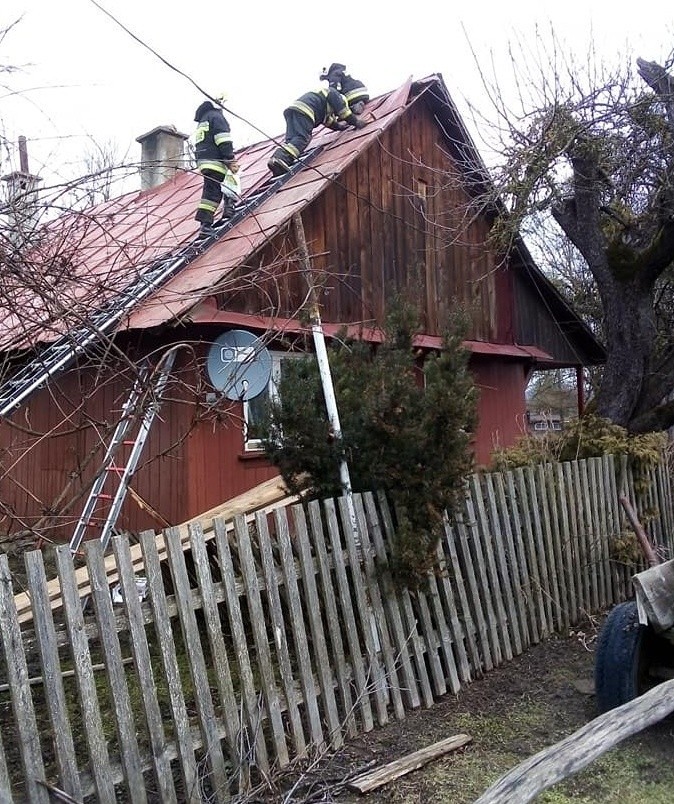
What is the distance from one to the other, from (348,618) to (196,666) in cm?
109

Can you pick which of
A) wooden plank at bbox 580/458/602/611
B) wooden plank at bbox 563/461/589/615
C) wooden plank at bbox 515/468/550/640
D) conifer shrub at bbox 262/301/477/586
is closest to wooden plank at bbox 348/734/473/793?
conifer shrub at bbox 262/301/477/586

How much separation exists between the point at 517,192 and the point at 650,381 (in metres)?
2.81

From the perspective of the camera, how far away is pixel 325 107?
10203 millimetres

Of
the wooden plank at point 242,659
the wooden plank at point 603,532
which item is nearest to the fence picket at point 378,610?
the wooden plank at point 242,659

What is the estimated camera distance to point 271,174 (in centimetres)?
998

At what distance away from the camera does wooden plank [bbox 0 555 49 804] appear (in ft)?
9.22

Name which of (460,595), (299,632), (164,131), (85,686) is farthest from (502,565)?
(164,131)

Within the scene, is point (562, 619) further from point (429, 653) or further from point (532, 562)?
point (429, 653)

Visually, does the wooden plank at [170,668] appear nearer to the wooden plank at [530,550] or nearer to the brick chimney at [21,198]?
the brick chimney at [21,198]

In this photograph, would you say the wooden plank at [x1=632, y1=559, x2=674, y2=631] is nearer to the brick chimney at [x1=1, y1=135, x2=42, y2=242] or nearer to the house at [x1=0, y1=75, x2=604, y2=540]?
the house at [x1=0, y1=75, x2=604, y2=540]

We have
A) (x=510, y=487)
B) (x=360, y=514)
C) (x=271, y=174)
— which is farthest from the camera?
(x=271, y=174)

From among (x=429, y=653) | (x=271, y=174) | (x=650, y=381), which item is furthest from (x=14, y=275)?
(x=650, y=381)

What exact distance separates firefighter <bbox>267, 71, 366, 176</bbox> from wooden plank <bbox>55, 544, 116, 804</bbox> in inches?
287

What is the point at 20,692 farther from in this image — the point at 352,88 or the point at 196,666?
the point at 352,88
